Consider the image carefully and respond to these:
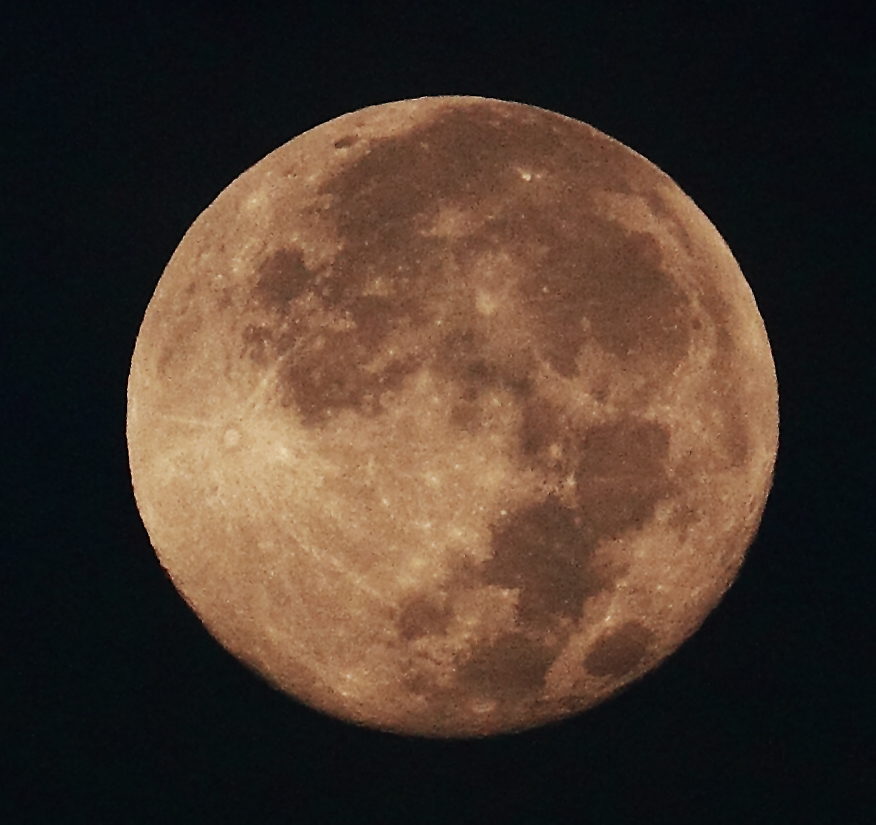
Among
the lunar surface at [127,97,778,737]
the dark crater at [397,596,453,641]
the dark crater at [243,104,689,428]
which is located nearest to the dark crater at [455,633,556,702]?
the lunar surface at [127,97,778,737]

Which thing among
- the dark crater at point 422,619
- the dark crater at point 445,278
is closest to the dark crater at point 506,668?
the dark crater at point 422,619

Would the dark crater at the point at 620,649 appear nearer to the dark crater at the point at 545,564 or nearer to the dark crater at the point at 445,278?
the dark crater at the point at 545,564

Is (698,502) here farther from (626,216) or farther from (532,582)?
(626,216)

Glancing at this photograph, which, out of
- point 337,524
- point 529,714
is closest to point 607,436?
point 337,524

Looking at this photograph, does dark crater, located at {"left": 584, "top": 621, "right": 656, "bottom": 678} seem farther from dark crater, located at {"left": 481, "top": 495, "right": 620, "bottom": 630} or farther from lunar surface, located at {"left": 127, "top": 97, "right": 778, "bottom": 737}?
dark crater, located at {"left": 481, "top": 495, "right": 620, "bottom": 630}

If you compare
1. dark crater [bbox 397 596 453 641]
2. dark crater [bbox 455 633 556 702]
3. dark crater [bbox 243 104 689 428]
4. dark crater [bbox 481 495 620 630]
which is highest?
dark crater [bbox 243 104 689 428]

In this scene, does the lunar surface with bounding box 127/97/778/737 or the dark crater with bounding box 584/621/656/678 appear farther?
the dark crater with bounding box 584/621/656/678

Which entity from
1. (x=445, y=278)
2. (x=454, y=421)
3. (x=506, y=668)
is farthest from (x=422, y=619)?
(x=445, y=278)

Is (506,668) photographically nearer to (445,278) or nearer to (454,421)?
(454,421)
